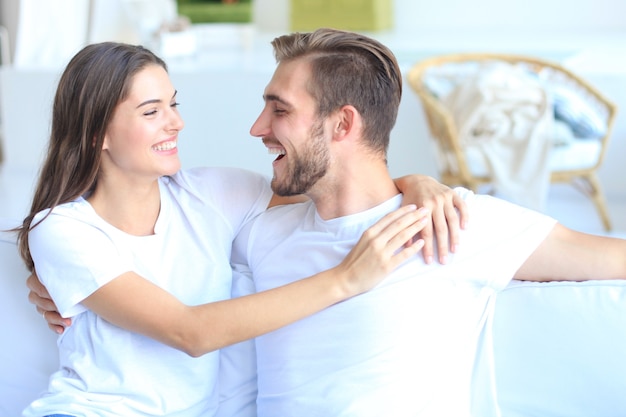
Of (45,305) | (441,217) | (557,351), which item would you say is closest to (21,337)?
(45,305)

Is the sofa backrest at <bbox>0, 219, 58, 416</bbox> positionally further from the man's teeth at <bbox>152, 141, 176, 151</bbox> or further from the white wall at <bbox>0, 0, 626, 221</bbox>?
the white wall at <bbox>0, 0, 626, 221</bbox>

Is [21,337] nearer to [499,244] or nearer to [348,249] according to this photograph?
[348,249]

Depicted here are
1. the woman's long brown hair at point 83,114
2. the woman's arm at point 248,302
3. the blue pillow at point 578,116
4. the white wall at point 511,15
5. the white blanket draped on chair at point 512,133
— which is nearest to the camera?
the woman's arm at point 248,302

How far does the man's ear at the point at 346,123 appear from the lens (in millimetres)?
1824

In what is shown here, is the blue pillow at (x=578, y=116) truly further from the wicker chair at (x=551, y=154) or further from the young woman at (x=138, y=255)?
the young woman at (x=138, y=255)

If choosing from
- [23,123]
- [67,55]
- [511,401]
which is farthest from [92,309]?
[67,55]

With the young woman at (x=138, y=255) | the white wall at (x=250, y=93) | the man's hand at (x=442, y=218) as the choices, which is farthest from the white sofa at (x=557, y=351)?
the white wall at (x=250, y=93)

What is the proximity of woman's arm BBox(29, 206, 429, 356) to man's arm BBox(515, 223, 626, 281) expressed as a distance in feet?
0.82

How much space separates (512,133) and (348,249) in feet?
8.47

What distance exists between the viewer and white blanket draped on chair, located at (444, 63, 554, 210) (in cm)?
411

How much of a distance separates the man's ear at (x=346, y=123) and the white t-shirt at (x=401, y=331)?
0.17 metres

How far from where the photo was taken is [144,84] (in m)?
1.79

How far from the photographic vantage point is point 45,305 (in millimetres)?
1797

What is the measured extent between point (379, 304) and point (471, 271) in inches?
7.4
